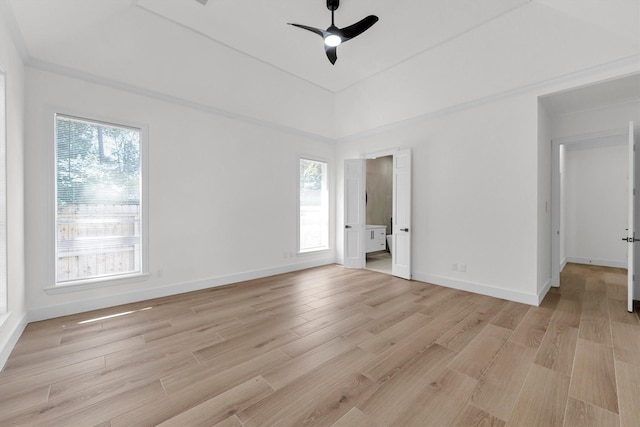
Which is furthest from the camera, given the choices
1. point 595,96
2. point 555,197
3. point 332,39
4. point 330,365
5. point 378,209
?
point 378,209

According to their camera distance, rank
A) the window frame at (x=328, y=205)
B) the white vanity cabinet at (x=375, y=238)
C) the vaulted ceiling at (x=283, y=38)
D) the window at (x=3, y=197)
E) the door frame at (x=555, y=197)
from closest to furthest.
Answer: the window at (x=3, y=197)
the vaulted ceiling at (x=283, y=38)
the door frame at (x=555, y=197)
the window frame at (x=328, y=205)
the white vanity cabinet at (x=375, y=238)

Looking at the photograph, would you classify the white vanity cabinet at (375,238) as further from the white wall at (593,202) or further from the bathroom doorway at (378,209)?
the white wall at (593,202)

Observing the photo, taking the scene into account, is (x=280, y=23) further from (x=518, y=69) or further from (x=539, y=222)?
(x=539, y=222)

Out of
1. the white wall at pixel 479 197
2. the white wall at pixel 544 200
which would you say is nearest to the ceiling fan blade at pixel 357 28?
the white wall at pixel 479 197

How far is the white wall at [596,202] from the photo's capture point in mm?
5699

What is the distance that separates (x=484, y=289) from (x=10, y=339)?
5.53m

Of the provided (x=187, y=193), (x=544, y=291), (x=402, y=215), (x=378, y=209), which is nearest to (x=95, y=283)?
(x=187, y=193)

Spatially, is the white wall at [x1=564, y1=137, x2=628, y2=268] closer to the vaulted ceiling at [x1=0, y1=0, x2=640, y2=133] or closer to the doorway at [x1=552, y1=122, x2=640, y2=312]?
the doorway at [x1=552, y1=122, x2=640, y2=312]

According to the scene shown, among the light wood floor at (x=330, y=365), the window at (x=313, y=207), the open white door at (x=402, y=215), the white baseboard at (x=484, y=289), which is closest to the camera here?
the light wood floor at (x=330, y=365)

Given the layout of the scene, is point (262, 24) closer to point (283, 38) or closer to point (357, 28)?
point (283, 38)

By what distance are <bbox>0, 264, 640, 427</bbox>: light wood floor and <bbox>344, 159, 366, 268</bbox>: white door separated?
7.24ft

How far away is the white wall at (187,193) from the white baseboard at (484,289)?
2.48m

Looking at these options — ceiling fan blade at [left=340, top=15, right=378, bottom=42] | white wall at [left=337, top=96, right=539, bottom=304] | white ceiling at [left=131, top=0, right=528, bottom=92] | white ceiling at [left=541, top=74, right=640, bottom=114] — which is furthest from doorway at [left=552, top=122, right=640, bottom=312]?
ceiling fan blade at [left=340, top=15, right=378, bottom=42]

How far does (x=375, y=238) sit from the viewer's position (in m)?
7.11
